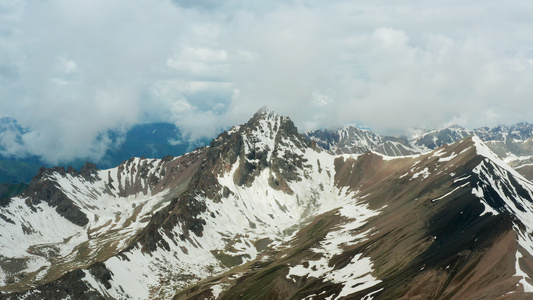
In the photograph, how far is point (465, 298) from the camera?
496 feet

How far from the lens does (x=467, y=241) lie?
193 meters

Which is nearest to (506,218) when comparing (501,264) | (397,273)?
(501,264)

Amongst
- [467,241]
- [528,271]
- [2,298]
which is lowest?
[528,271]

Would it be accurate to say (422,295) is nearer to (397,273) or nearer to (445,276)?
(445,276)

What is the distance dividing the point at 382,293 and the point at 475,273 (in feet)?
122

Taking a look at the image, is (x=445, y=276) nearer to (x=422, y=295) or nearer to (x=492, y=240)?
(x=422, y=295)

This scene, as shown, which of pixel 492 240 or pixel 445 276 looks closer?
pixel 445 276

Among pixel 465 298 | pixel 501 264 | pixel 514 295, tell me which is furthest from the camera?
pixel 501 264

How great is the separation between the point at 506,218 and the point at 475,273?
1873 inches

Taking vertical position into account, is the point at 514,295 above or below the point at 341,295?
below

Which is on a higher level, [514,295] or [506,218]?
[506,218]

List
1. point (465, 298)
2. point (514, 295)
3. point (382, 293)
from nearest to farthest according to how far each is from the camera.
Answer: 1. point (514, 295)
2. point (465, 298)
3. point (382, 293)

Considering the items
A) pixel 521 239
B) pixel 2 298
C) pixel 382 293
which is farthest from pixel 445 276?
pixel 2 298

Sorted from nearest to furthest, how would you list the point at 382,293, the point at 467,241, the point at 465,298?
the point at 465,298, the point at 382,293, the point at 467,241
